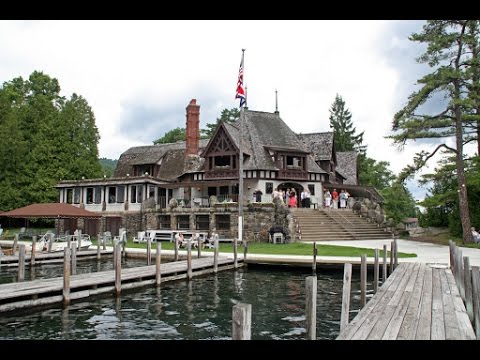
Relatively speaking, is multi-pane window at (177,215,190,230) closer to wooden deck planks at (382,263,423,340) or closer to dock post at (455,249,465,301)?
wooden deck planks at (382,263,423,340)

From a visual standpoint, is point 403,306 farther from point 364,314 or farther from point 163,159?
point 163,159

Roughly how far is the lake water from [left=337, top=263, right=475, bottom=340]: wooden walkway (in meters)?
1.82

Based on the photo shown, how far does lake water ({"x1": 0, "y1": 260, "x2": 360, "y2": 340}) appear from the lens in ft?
37.4

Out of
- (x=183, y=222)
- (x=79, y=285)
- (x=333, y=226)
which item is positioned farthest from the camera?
(x=183, y=222)

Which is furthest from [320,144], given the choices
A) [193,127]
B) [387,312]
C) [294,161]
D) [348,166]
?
[387,312]

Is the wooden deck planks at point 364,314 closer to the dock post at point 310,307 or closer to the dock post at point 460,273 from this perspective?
the dock post at point 310,307

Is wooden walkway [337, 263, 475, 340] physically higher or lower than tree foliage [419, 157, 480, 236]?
lower

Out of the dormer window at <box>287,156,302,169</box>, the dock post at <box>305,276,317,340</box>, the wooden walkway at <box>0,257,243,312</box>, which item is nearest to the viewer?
the dock post at <box>305,276,317,340</box>

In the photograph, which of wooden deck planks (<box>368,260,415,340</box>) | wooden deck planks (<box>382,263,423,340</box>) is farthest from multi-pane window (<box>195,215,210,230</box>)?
wooden deck planks (<box>368,260,415,340</box>)

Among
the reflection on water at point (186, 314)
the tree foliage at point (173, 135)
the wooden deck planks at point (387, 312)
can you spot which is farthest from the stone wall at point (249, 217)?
the tree foliage at point (173, 135)

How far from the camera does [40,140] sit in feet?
161

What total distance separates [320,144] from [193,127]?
45.0ft
